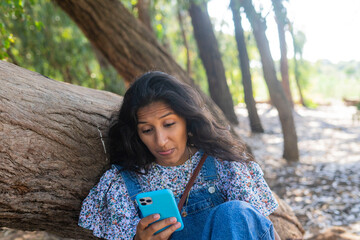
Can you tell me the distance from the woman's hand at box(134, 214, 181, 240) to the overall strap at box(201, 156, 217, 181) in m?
0.44

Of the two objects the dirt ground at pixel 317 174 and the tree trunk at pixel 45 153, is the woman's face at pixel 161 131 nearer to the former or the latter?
the tree trunk at pixel 45 153

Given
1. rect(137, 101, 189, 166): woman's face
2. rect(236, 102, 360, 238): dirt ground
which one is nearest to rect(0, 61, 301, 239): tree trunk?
rect(137, 101, 189, 166): woman's face

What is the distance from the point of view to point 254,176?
207cm

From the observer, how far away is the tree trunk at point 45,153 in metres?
1.83

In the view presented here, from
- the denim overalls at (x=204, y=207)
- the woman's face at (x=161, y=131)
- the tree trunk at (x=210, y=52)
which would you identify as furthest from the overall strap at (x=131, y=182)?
the tree trunk at (x=210, y=52)

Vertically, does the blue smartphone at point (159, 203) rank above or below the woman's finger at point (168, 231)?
above

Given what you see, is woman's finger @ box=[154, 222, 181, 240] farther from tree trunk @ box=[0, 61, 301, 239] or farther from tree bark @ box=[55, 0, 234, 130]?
tree bark @ box=[55, 0, 234, 130]

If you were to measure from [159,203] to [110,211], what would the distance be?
0.35 m

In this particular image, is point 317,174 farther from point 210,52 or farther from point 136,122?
point 136,122

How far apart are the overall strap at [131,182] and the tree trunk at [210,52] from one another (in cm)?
523

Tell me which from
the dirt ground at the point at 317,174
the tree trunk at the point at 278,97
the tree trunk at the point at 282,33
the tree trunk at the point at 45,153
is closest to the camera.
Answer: the tree trunk at the point at 45,153

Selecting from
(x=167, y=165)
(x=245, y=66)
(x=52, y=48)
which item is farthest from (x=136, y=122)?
(x=52, y=48)

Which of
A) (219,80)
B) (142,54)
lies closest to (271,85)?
(219,80)

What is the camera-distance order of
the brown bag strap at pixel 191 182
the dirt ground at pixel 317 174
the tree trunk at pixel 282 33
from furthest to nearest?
the dirt ground at pixel 317 174 < the tree trunk at pixel 282 33 < the brown bag strap at pixel 191 182
